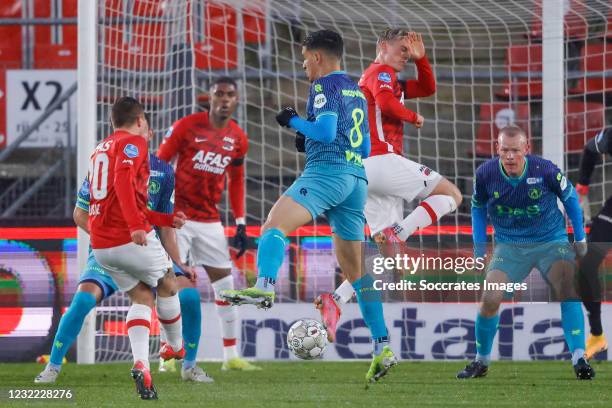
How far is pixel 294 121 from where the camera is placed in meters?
6.32

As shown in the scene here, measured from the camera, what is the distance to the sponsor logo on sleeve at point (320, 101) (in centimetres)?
646

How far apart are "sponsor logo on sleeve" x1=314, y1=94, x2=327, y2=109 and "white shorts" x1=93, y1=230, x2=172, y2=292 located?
1.14 metres

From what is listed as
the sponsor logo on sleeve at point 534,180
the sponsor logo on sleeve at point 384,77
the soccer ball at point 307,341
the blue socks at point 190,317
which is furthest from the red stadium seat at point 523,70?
the soccer ball at point 307,341

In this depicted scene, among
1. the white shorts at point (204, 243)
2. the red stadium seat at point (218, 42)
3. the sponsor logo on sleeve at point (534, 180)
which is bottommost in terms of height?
the white shorts at point (204, 243)

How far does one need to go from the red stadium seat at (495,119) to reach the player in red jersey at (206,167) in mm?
3563

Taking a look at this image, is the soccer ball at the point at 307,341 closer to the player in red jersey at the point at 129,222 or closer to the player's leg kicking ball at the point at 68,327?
the player in red jersey at the point at 129,222

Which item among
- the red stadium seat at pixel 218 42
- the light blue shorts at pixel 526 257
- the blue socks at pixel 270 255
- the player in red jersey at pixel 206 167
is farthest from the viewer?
the red stadium seat at pixel 218 42

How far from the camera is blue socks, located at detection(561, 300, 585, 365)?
24.7 ft

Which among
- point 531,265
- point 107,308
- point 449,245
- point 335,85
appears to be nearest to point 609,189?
point 449,245

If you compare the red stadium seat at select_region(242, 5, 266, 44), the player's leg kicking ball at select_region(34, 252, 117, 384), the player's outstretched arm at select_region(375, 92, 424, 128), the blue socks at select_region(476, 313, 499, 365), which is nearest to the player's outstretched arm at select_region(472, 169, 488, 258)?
the blue socks at select_region(476, 313, 499, 365)

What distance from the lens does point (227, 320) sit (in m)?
8.86

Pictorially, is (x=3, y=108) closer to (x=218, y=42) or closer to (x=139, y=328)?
(x=218, y=42)

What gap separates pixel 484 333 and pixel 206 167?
2332mm

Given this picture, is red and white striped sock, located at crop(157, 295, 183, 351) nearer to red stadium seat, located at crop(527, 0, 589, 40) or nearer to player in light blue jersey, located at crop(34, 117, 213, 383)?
player in light blue jersey, located at crop(34, 117, 213, 383)
